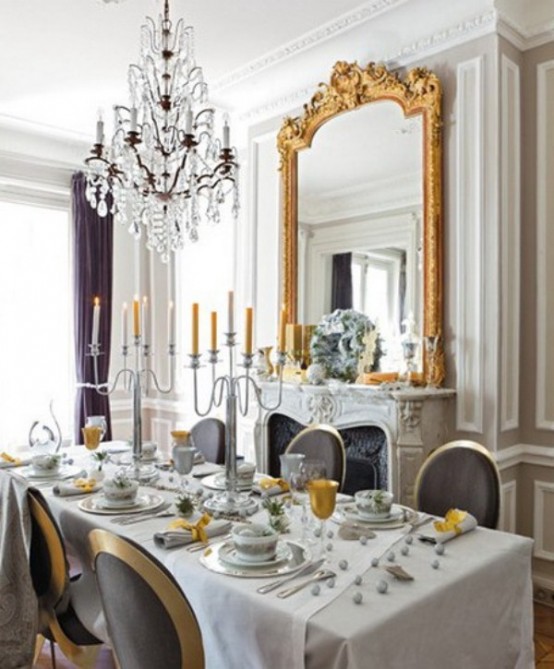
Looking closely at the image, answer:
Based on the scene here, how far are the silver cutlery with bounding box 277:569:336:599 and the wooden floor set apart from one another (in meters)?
1.38

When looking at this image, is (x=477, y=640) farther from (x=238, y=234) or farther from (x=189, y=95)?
(x=238, y=234)

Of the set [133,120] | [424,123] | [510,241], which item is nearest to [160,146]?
[133,120]

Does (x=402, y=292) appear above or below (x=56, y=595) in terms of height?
above

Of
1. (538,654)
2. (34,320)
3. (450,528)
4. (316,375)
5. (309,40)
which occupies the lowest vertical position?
(538,654)

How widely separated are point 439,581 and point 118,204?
2.21 meters

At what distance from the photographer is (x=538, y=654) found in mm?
2621

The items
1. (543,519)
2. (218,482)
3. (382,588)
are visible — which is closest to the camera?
(382,588)

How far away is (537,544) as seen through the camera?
127 inches

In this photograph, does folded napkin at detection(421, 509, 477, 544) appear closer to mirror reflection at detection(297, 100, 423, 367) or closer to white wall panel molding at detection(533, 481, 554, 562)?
white wall panel molding at detection(533, 481, 554, 562)

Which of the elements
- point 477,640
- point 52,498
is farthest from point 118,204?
point 477,640

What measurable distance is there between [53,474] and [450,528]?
1715 mm

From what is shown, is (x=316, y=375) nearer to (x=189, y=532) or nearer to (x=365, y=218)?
(x=365, y=218)

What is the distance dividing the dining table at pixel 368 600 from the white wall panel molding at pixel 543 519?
57.2 inches

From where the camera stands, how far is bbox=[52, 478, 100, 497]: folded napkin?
7.87 ft
